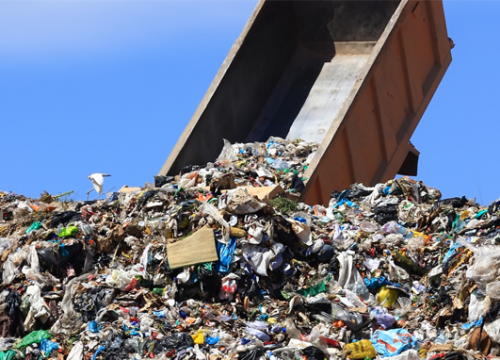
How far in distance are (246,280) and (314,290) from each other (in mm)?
508

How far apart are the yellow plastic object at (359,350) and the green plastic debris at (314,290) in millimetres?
840

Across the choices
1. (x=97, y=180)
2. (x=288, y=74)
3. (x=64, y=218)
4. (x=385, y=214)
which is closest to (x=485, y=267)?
(x=385, y=214)

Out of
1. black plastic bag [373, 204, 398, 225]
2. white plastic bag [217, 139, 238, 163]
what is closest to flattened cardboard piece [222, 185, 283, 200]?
black plastic bag [373, 204, 398, 225]

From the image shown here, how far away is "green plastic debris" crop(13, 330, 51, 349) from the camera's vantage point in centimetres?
571

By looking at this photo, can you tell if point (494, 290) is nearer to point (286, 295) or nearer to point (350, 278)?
point (350, 278)

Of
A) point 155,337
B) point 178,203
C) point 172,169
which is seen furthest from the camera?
point 172,169

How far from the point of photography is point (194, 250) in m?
6.09

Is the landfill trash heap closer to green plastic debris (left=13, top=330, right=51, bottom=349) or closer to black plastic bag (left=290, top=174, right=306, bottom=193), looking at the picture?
green plastic debris (left=13, top=330, right=51, bottom=349)

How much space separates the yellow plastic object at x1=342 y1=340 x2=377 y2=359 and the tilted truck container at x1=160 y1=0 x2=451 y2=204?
255cm

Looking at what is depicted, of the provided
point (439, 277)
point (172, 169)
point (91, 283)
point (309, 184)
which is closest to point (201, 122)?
point (172, 169)

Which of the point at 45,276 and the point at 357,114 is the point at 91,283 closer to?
the point at 45,276

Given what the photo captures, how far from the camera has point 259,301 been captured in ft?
19.6

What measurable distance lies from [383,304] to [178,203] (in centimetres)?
191

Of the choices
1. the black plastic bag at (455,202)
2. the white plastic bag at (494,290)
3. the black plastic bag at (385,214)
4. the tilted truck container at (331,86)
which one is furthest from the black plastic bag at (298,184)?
the white plastic bag at (494,290)
